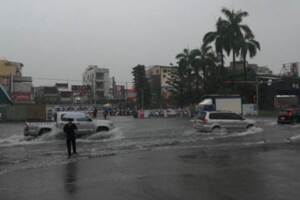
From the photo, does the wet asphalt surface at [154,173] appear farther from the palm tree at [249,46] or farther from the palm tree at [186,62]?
the palm tree at [186,62]

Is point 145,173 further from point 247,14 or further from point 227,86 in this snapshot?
point 227,86

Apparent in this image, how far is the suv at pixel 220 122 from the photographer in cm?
3195

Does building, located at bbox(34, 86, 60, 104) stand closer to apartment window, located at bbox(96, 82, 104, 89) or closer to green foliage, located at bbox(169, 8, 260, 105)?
apartment window, located at bbox(96, 82, 104, 89)

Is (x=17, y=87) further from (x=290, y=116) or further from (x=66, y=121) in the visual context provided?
(x=66, y=121)

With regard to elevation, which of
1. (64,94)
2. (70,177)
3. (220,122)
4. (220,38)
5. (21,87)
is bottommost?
(70,177)

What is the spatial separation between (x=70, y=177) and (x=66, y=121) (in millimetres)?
17318

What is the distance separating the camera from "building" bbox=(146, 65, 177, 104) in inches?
5566

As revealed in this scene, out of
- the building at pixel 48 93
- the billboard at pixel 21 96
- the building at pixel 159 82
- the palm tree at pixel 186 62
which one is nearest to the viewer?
the billboard at pixel 21 96

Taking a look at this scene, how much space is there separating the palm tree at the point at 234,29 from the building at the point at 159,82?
6273 cm

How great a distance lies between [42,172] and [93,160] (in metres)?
3.27

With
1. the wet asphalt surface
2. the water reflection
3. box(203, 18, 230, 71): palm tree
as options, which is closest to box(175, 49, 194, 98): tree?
box(203, 18, 230, 71): palm tree

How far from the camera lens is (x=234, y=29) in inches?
2918

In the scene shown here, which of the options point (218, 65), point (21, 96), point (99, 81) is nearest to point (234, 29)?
point (218, 65)

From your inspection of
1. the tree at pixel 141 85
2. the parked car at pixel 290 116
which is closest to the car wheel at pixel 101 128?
the parked car at pixel 290 116
